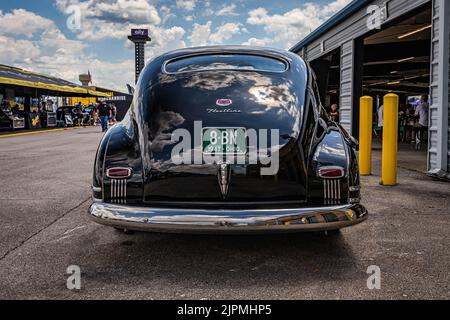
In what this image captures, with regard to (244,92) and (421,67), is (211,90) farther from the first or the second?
(421,67)

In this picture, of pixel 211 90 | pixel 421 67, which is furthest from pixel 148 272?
pixel 421 67

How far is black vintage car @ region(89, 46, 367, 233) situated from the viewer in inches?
118

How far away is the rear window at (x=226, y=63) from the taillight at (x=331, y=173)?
1047 millimetres

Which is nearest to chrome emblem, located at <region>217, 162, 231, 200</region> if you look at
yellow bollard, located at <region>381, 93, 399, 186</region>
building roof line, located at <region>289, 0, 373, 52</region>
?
yellow bollard, located at <region>381, 93, 399, 186</region>

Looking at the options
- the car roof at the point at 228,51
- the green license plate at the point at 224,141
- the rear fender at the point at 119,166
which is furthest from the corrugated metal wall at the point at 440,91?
the rear fender at the point at 119,166

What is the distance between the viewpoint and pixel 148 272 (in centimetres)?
314

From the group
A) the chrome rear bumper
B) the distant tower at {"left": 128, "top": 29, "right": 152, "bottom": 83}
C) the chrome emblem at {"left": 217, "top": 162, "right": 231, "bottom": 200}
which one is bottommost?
the chrome rear bumper

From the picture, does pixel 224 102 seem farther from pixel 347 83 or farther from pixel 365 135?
pixel 347 83

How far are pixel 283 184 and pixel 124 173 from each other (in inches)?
45.1

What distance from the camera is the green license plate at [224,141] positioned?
128 inches

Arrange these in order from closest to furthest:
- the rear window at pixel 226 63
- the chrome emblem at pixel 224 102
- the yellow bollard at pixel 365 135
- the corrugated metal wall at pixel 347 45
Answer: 1. the chrome emblem at pixel 224 102
2. the rear window at pixel 226 63
3. the yellow bollard at pixel 365 135
4. the corrugated metal wall at pixel 347 45

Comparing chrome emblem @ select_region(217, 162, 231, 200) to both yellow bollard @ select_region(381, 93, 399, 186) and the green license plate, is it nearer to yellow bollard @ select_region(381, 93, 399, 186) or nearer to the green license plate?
the green license plate

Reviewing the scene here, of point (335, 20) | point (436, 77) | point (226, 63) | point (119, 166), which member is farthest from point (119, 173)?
point (335, 20)

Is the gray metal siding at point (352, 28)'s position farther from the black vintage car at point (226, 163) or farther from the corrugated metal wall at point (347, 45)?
the black vintage car at point (226, 163)
